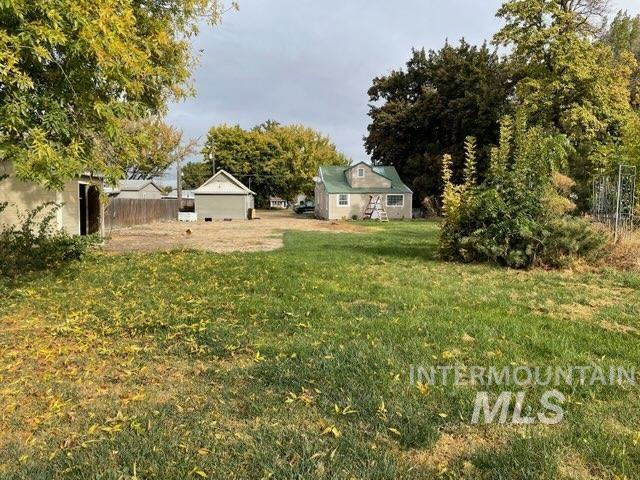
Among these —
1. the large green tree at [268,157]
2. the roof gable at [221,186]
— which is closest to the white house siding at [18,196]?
the roof gable at [221,186]

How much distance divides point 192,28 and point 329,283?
204 inches

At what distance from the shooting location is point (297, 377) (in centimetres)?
343

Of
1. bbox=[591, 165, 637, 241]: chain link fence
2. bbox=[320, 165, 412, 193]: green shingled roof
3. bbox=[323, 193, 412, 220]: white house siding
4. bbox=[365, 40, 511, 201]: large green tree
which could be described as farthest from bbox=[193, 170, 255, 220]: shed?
bbox=[591, 165, 637, 241]: chain link fence

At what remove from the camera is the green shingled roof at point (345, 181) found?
37031 mm

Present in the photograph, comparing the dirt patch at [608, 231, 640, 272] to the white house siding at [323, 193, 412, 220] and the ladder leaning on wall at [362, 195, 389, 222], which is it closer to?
the ladder leaning on wall at [362, 195, 389, 222]

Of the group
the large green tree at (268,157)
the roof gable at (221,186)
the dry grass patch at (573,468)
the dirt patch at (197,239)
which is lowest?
the dry grass patch at (573,468)

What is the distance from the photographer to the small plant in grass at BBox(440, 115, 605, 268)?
859 cm

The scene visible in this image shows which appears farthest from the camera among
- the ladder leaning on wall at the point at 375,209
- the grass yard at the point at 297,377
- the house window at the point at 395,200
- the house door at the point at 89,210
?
the house window at the point at 395,200

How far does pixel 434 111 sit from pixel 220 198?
18277 millimetres

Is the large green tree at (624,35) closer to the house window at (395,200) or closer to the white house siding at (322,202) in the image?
the house window at (395,200)

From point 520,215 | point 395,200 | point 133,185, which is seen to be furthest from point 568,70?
point 133,185

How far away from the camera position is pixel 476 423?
2.76 metres

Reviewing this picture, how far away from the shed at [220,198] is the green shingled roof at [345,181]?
23.8 ft

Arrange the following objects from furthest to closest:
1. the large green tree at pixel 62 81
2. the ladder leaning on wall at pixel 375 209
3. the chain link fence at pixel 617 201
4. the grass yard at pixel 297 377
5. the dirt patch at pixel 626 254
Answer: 1. the ladder leaning on wall at pixel 375 209
2. the chain link fence at pixel 617 201
3. the dirt patch at pixel 626 254
4. the large green tree at pixel 62 81
5. the grass yard at pixel 297 377
